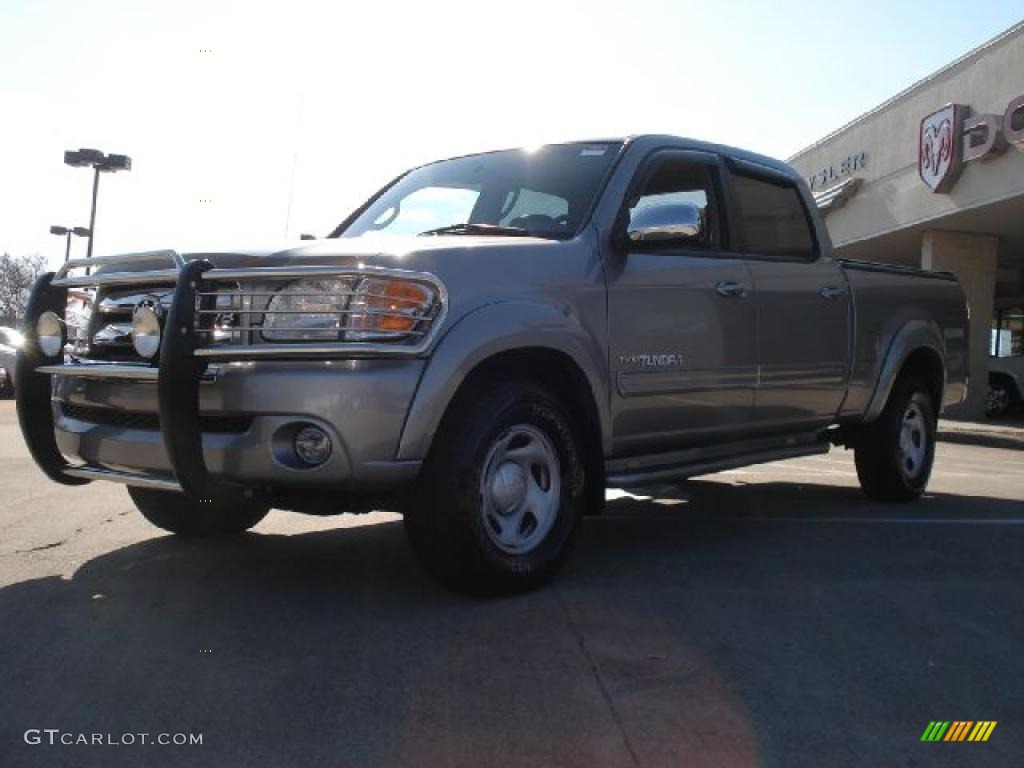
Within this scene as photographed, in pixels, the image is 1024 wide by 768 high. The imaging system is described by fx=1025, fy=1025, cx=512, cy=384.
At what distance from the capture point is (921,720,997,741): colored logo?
9.39ft

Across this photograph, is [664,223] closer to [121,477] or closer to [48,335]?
[121,477]

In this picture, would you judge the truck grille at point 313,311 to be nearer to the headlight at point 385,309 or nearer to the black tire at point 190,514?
the headlight at point 385,309

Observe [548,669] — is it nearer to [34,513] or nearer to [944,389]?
[34,513]

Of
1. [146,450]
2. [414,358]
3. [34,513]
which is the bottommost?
[34,513]

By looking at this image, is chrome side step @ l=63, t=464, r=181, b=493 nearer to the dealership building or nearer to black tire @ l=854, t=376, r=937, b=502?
black tire @ l=854, t=376, r=937, b=502

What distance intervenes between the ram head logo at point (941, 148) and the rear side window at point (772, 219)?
1266cm

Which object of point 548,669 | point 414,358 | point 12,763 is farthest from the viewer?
point 414,358

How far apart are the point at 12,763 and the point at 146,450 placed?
4.97ft

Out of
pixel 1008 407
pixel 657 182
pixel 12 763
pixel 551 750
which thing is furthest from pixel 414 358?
pixel 1008 407

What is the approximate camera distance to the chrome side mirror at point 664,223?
464cm

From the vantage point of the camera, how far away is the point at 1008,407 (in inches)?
807

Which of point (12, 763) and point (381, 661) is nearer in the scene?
point (12, 763)

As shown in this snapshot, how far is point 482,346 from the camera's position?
12.7 feet

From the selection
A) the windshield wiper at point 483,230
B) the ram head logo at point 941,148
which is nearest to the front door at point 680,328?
the windshield wiper at point 483,230
